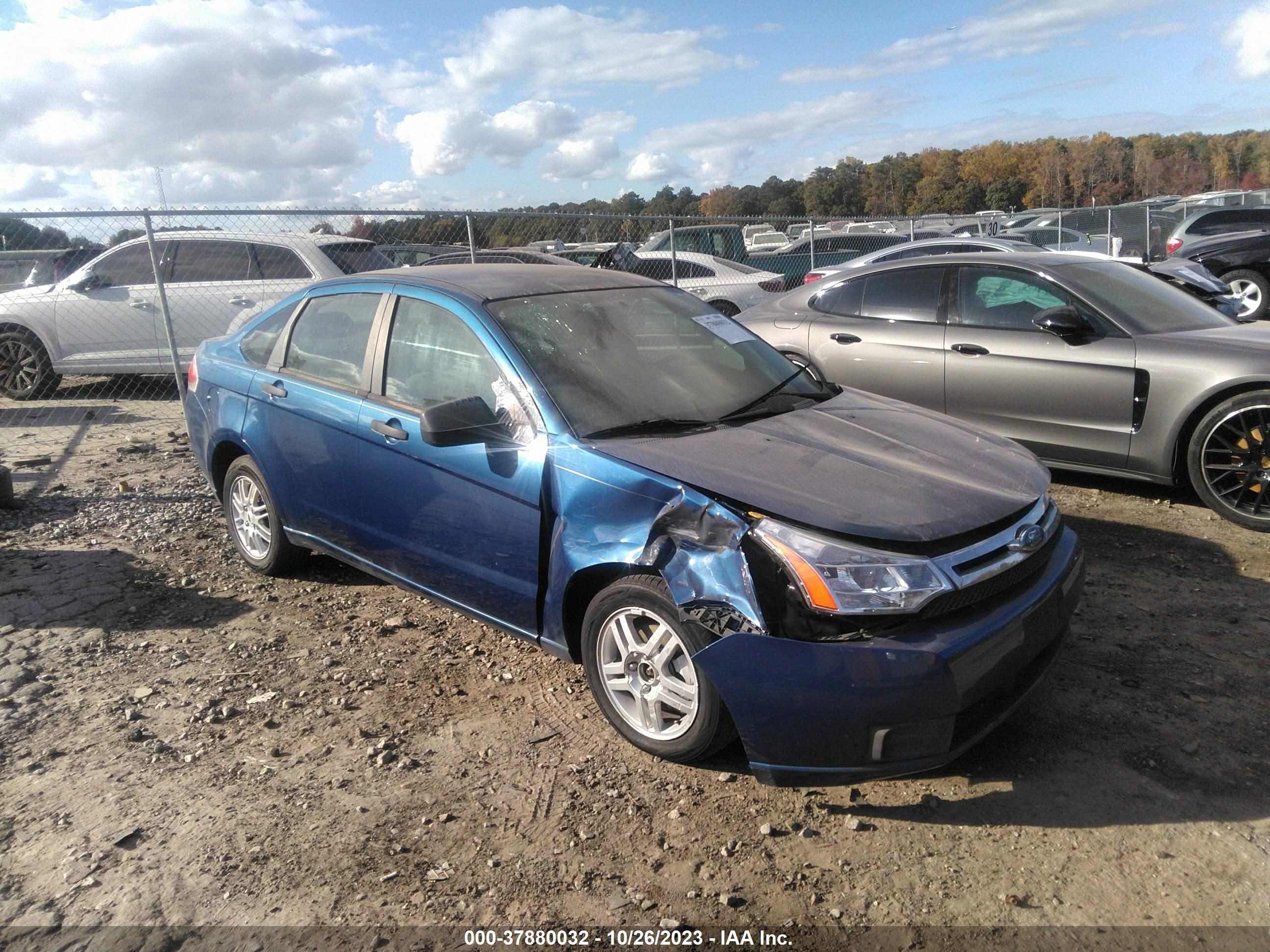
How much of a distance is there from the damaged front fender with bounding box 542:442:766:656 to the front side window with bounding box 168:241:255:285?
7662 mm

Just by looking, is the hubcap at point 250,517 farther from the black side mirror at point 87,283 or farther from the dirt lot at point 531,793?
the black side mirror at point 87,283

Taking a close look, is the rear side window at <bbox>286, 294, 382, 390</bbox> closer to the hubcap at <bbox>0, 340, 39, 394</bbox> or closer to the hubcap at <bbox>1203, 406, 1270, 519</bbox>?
the hubcap at <bbox>1203, 406, 1270, 519</bbox>

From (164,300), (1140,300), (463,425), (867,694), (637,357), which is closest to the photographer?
(867,694)

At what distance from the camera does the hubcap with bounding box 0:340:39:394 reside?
32.5ft

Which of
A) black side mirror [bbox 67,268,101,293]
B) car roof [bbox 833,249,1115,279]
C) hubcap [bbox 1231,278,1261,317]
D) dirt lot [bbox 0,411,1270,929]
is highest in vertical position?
black side mirror [bbox 67,268,101,293]

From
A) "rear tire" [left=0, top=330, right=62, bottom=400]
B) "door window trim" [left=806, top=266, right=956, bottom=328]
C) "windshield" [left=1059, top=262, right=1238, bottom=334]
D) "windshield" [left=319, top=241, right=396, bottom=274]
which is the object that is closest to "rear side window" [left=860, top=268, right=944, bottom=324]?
"door window trim" [left=806, top=266, right=956, bottom=328]

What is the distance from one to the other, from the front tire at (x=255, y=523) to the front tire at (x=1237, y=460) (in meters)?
5.06

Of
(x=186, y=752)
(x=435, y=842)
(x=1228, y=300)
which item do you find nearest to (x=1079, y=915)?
(x=435, y=842)

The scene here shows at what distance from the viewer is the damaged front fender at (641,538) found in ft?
8.98

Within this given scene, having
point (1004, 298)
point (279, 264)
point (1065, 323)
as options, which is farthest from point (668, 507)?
point (279, 264)

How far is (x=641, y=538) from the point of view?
2963 millimetres

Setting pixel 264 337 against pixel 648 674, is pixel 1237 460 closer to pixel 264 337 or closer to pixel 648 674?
pixel 648 674

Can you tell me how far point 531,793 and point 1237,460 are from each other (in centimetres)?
443

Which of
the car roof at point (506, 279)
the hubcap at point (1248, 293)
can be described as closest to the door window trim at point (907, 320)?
the car roof at point (506, 279)
